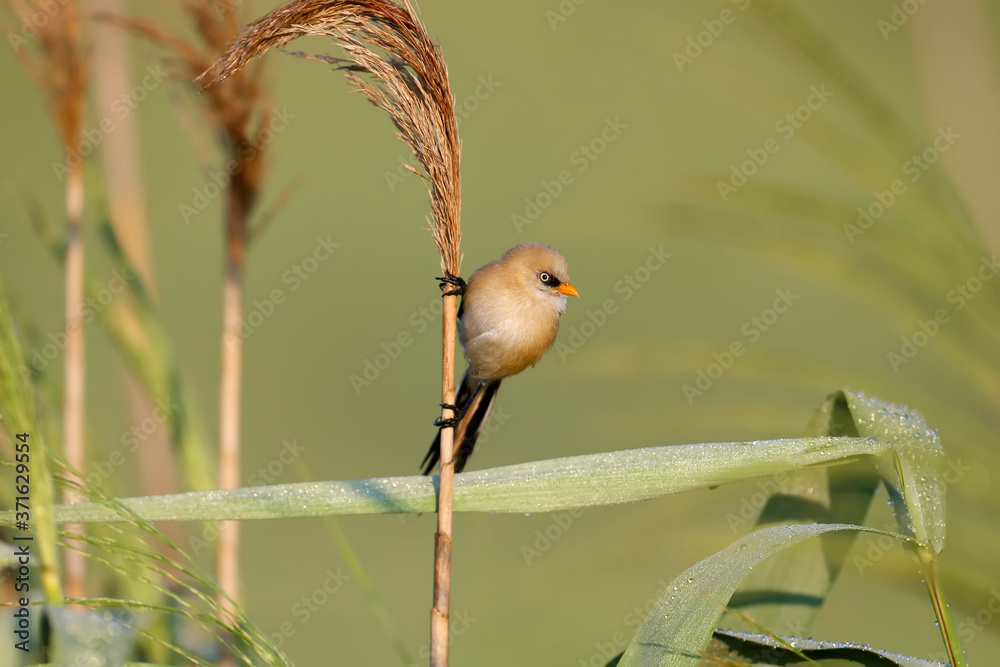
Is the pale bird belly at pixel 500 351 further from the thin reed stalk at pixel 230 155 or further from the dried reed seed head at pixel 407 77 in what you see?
the dried reed seed head at pixel 407 77

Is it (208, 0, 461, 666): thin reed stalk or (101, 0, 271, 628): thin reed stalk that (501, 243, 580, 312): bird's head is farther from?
(208, 0, 461, 666): thin reed stalk

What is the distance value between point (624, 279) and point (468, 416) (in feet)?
12.8

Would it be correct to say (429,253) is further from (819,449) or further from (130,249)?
(819,449)

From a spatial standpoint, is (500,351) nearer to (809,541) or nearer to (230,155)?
(230,155)

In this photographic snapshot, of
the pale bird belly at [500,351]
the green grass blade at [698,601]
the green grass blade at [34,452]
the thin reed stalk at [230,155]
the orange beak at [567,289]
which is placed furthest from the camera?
the orange beak at [567,289]

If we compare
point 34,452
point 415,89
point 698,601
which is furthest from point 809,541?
point 34,452

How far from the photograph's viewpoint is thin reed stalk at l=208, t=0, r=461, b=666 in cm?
93

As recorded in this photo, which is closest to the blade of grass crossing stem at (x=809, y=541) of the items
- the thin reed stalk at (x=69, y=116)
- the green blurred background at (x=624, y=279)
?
the green blurred background at (x=624, y=279)

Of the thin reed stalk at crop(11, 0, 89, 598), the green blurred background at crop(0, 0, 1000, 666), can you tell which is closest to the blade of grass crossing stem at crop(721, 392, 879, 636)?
the green blurred background at crop(0, 0, 1000, 666)

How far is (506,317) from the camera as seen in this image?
6.83 ft

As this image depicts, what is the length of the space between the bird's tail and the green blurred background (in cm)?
26

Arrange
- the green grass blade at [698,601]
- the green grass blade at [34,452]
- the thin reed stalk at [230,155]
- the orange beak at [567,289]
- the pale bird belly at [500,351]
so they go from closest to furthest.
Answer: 1. the green grass blade at [34,452]
2. the green grass blade at [698,601]
3. the thin reed stalk at [230,155]
4. the pale bird belly at [500,351]
5. the orange beak at [567,289]

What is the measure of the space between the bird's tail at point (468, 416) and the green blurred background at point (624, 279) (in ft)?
0.85

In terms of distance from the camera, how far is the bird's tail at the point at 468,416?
1745mm
